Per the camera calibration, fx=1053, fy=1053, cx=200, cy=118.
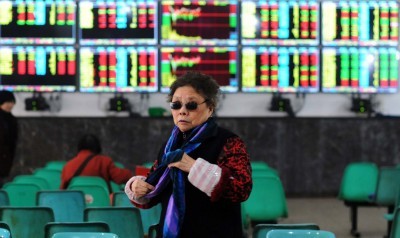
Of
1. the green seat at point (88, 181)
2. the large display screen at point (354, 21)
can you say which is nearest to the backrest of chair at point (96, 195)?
the green seat at point (88, 181)

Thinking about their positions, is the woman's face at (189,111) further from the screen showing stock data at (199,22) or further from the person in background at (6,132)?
the screen showing stock data at (199,22)

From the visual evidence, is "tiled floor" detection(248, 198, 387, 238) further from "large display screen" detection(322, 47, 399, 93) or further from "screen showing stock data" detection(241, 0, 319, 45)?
"screen showing stock data" detection(241, 0, 319, 45)

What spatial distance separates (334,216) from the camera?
1458 centimetres

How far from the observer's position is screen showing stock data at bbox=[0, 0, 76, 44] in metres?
16.1

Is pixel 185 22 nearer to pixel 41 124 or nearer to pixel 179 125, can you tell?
pixel 41 124

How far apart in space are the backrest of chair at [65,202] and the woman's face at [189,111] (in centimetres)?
411

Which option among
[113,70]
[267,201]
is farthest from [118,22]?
[267,201]

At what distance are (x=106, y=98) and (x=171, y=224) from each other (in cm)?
1228

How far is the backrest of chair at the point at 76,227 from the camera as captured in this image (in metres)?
6.08

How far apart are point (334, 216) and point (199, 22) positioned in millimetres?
3757

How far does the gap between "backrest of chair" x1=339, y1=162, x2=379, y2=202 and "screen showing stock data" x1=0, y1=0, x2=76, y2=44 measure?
5637 millimetres

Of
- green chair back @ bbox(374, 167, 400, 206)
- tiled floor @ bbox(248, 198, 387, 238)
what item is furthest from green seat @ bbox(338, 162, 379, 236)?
green chair back @ bbox(374, 167, 400, 206)

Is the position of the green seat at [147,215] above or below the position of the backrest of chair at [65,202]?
below

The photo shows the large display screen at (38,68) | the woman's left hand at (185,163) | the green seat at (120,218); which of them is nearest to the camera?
the woman's left hand at (185,163)
